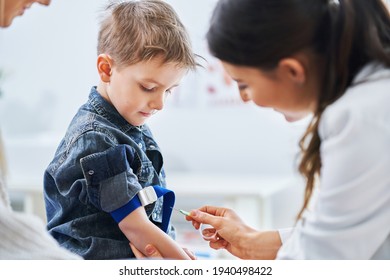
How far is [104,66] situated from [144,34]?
82mm

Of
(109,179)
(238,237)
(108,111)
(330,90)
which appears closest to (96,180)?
(109,179)

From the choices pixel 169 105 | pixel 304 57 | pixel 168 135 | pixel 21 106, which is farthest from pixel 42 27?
pixel 304 57

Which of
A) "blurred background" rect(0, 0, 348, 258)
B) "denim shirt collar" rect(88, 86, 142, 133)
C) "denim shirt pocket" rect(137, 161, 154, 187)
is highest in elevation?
"denim shirt collar" rect(88, 86, 142, 133)

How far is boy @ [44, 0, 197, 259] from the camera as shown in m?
0.84

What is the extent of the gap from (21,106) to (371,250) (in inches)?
42.6

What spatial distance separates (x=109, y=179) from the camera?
835 millimetres

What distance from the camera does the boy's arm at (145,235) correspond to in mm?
847

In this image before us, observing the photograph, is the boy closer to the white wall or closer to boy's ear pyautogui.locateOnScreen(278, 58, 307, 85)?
the white wall

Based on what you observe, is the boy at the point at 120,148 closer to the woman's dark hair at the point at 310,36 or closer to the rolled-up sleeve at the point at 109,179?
the rolled-up sleeve at the point at 109,179

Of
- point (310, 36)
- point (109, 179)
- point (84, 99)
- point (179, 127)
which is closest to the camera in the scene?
point (310, 36)

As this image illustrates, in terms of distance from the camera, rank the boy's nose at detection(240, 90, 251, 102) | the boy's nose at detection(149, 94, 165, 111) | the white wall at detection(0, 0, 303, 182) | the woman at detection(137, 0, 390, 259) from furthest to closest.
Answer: the white wall at detection(0, 0, 303, 182) → the boy's nose at detection(149, 94, 165, 111) → the boy's nose at detection(240, 90, 251, 102) → the woman at detection(137, 0, 390, 259)

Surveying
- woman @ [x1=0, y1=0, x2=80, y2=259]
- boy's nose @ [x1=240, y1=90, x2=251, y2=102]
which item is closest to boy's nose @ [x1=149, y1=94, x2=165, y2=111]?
boy's nose @ [x1=240, y1=90, x2=251, y2=102]

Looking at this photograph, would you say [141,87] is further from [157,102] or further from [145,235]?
[145,235]

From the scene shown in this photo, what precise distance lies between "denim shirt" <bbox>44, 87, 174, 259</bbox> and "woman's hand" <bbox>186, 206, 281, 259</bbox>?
8 cm
